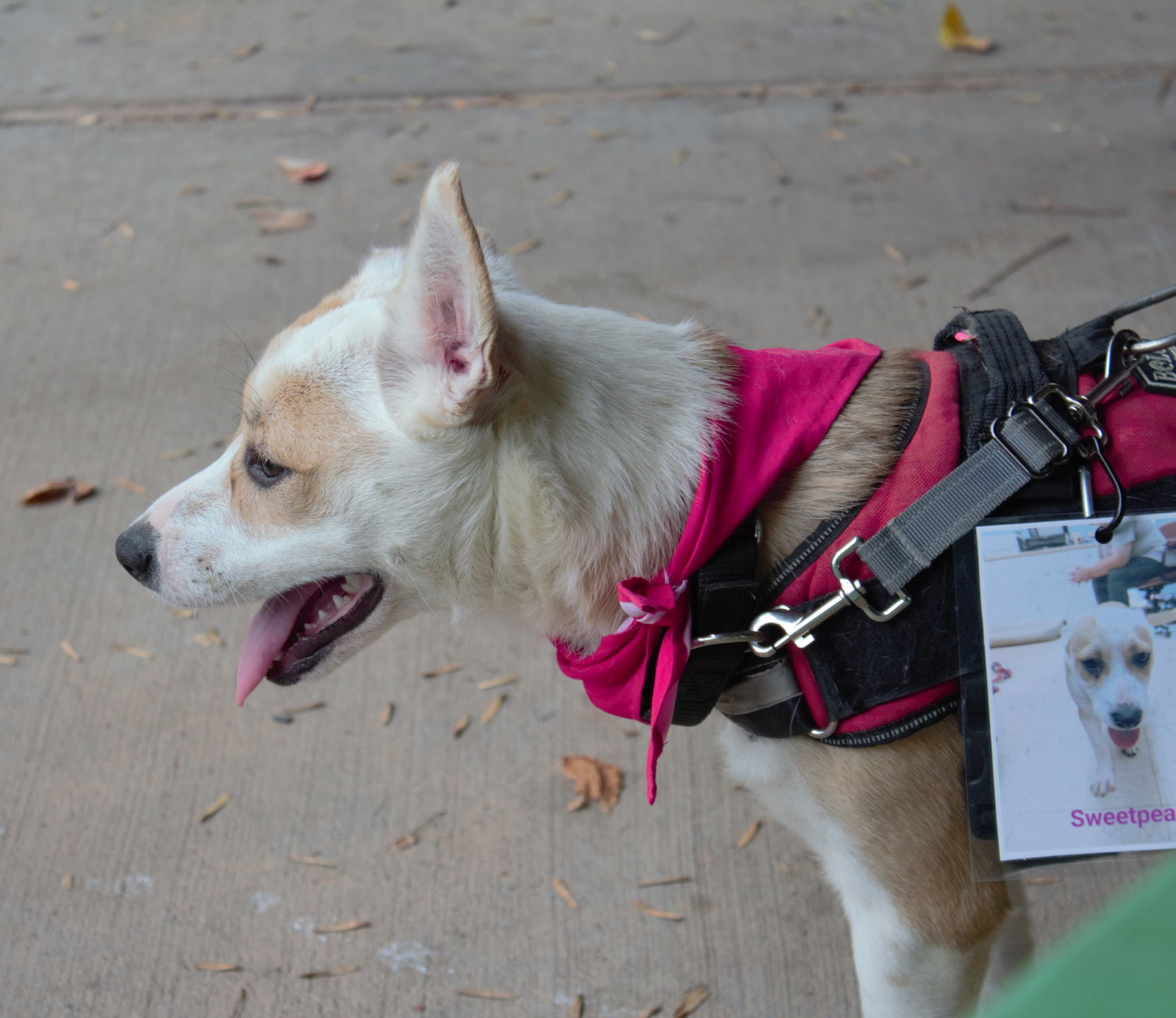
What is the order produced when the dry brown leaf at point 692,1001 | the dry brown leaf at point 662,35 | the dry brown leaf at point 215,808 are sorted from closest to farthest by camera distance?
the dry brown leaf at point 692,1001
the dry brown leaf at point 215,808
the dry brown leaf at point 662,35

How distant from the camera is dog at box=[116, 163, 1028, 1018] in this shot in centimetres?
154

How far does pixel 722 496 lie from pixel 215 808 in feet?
5.80

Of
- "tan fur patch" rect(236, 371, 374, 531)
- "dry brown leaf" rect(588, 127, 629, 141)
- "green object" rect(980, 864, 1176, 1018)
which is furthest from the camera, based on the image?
"dry brown leaf" rect(588, 127, 629, 141)

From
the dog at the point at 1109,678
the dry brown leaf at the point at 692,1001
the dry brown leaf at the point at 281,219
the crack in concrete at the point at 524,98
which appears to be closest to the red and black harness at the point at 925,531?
the dog at the point at 1109,678

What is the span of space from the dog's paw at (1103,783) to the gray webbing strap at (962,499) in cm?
41

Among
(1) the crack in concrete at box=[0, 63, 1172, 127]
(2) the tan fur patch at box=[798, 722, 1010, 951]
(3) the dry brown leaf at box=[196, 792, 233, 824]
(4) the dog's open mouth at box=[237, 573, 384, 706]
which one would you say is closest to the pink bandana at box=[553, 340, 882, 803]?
(2) the tan fur patch at box=[798, 722, 1010, 951]

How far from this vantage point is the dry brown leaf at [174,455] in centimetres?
333

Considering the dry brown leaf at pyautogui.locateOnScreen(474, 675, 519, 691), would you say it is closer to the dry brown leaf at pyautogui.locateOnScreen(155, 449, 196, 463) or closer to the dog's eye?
the dog's eye

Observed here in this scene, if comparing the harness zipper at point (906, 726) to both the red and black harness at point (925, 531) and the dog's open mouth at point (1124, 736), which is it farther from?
the dog's open mouth at point (1124, 736)

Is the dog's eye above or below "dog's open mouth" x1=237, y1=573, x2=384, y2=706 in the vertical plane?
above

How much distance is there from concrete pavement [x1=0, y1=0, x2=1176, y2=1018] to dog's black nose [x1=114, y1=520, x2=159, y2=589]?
3.02ft

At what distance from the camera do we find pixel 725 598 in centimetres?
148

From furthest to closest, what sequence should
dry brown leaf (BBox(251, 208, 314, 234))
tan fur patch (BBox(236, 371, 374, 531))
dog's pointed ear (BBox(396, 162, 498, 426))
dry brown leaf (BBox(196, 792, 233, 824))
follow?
dry brown leaf (BBox(251, 208, 314, 234)) → dry brown leaf (BBox(196, 792, 233, 824)) → tan fur patch (BBox(236, 371, 374, 531)) → dog's pointed ear (BBox(396, 162, 498, 426))

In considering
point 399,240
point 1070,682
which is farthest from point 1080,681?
point 399,240
